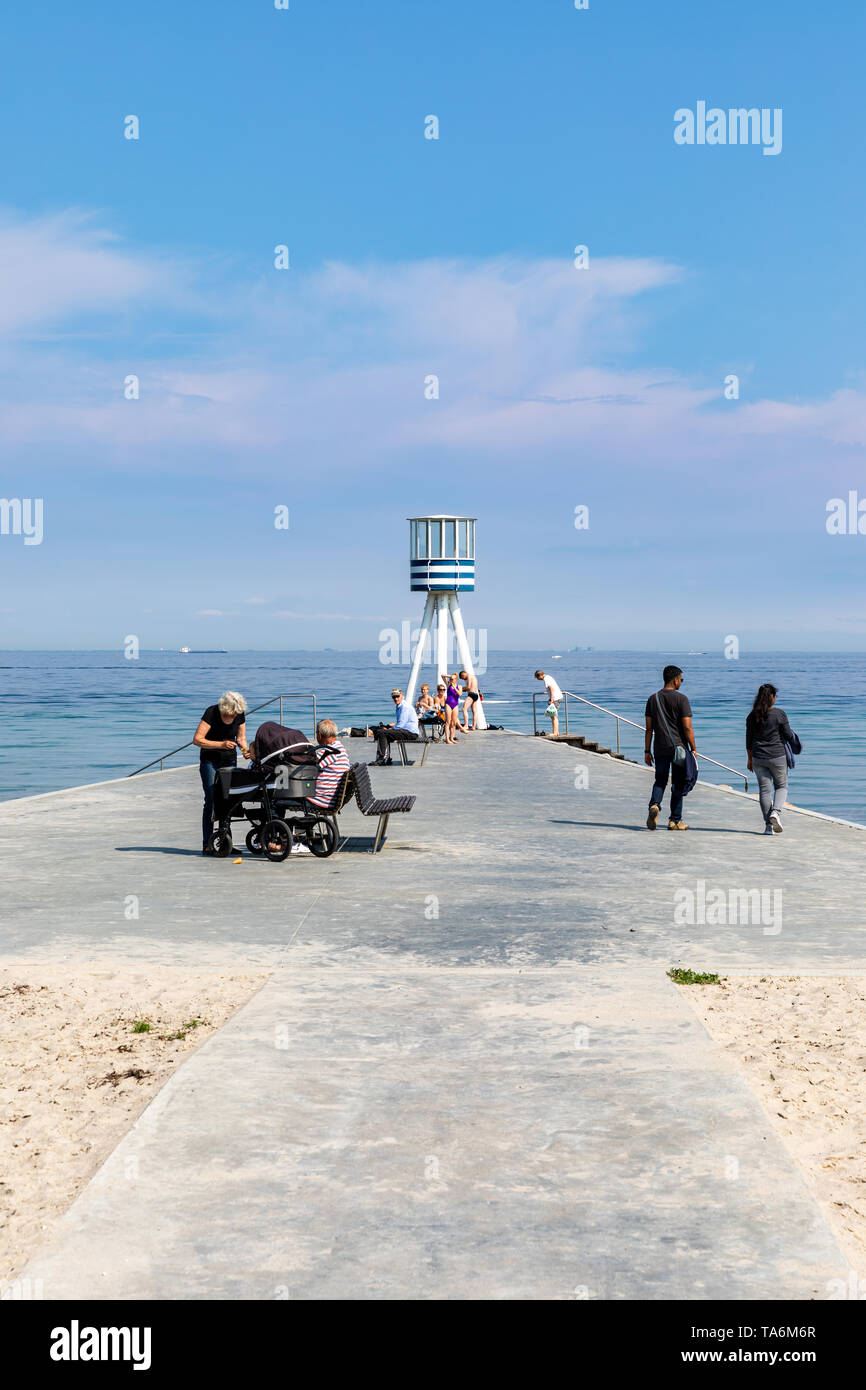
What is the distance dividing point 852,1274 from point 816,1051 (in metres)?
2.32

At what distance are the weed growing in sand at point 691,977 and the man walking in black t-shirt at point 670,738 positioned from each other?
6.29 metres

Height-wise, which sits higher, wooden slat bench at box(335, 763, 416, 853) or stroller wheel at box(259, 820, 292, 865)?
wooden slat bench at box(335, 763, 416, 853)

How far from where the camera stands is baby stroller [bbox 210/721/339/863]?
1175 cm

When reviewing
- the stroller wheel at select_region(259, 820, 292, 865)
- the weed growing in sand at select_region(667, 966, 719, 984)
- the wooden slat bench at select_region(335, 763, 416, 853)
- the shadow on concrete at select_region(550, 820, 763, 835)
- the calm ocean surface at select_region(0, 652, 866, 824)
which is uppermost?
the wooden slat bench at select_region(335, 763, 416, 853)

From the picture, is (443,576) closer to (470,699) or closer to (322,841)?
(470,699)

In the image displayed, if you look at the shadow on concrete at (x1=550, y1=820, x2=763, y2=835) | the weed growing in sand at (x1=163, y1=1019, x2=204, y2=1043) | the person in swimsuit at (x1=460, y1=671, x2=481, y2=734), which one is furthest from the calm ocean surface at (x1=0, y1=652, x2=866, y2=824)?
the weed growing in sand at (x1=163, y1=1019, x2=204, y2=1043)

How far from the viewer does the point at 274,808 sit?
11922 millimetres

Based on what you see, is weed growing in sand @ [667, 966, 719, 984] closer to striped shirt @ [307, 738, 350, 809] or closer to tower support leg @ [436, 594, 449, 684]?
striped shirt @ [307, 738, 350, 809]

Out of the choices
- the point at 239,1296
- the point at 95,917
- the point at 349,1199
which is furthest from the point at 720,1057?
the point at 95,917

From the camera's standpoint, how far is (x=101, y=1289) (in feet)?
12.0

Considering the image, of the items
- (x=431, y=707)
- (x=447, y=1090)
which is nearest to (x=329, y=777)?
(x=447, y=1090)

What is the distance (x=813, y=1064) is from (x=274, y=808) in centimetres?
698

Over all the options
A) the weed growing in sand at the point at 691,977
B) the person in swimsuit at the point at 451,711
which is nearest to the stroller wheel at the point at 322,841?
the weed growing in sand at the point at 691,977

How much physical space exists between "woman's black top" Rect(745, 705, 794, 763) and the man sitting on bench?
9.73 meters
